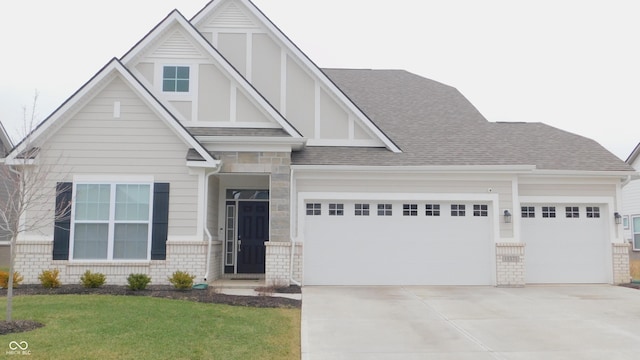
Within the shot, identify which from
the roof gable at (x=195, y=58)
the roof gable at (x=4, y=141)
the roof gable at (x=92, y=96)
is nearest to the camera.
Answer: the roof gable at (x=92, y=96)

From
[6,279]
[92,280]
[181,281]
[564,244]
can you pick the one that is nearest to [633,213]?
[564,244]

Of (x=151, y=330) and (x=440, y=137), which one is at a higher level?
(x=440, y=137)

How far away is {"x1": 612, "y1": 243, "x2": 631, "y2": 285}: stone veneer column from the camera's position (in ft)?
51.0

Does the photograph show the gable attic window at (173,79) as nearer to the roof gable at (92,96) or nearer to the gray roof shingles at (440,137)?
the roof gable at (92,96)

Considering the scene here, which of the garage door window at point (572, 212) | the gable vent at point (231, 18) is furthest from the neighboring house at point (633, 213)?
the gable vent at point (231, 18)

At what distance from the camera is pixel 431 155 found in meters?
15.2

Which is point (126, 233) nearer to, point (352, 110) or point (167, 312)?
point (167, 312)

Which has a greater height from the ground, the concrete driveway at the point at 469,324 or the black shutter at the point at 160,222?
the black shutter at the point at 160,222

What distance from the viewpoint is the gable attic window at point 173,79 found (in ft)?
47.8

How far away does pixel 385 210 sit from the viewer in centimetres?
1503

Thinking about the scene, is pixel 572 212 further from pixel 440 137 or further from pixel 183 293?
pixel 183 293

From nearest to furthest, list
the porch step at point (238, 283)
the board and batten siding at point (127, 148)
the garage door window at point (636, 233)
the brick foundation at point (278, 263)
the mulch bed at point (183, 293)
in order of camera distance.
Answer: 1. the mulch bed at point (183, 293)
2. the board and batten siding at point (127, 148)
3. the porch step at point (238, 283)
4. the brick foundation at point (278, 263)
5. the garage door window at point (636, 233)

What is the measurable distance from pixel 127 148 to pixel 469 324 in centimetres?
916

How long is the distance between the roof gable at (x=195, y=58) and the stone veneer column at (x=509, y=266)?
7.08 m
